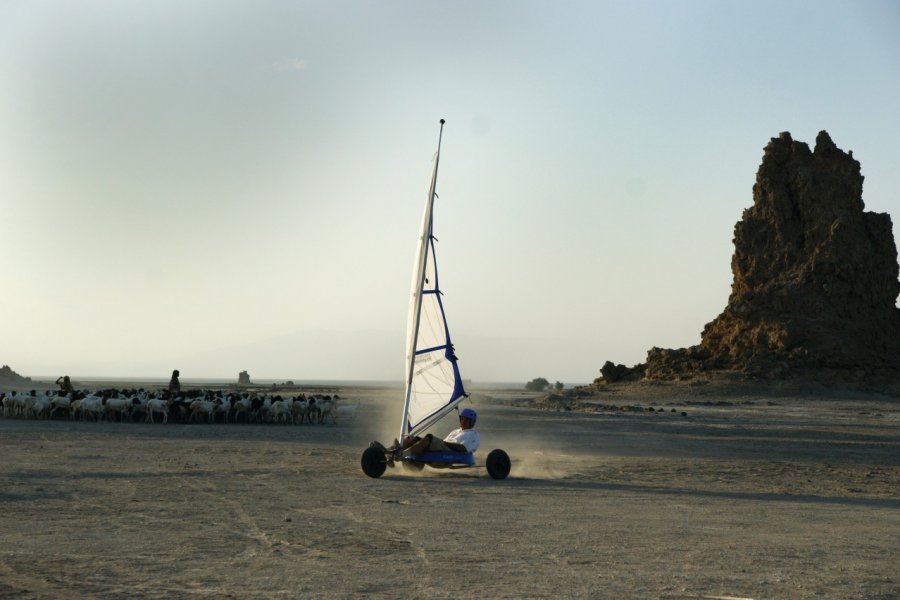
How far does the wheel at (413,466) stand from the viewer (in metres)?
18.0

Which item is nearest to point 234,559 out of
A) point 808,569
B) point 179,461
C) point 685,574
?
point 685,574

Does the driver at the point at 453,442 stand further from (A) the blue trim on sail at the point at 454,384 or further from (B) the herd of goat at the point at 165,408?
(B) the herd of goat at the point at 165,408

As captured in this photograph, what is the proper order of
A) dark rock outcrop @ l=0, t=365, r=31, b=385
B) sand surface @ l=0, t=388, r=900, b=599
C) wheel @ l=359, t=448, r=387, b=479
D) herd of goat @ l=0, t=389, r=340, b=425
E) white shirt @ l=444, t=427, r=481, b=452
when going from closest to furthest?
sand surface @ l=0, t=388, r=900, b=599 → wheel @ l=359, t=448, r=387, b=479 → white shirt @ l=444, t=427, r=481, b=452 → herd of goat @ l=0, t=389, r=340, b=425 → dark rock outcrop @ l=0, t=365, r=31, b=385

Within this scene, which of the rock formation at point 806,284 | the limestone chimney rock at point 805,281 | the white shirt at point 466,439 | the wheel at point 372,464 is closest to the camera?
the wheel at point 372,464

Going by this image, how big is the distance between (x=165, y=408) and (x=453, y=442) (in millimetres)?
20891

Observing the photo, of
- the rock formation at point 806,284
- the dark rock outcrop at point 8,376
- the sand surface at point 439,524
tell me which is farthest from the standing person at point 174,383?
the dark rock outcrop at point 8,376

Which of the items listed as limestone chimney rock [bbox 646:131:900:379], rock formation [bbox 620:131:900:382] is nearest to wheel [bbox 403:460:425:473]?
rock formation [bbox 620:131:900:382]

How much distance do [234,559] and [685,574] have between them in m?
4.19

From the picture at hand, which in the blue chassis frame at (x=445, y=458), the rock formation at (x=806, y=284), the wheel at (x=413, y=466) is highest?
the rock formation at (x=806, y=284)

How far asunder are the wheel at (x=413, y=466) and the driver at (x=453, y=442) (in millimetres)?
260

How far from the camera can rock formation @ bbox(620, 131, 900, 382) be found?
68.2m

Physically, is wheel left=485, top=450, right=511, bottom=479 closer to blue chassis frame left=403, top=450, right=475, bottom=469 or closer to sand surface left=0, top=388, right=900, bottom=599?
sand surface left=0, top=388, right=900, bottom=599

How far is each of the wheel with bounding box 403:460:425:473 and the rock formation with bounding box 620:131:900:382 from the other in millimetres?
51711

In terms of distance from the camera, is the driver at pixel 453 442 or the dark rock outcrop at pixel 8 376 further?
the dark rock outcrop at pixel 8 376
